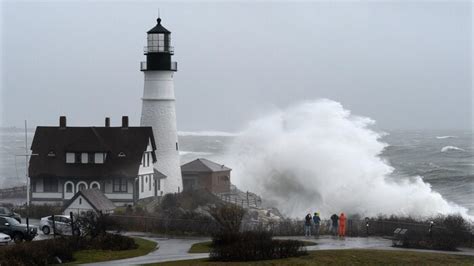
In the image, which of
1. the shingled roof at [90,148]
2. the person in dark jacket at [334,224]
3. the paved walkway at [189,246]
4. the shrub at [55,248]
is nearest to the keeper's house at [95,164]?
the shingled roof at [90,148]

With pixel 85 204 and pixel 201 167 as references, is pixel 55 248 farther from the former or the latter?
pixel 201 167

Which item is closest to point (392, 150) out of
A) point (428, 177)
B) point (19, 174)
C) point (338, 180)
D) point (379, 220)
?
point (428, 177)

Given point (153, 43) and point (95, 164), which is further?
point (153, 43)

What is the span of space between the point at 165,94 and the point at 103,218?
20.5 m

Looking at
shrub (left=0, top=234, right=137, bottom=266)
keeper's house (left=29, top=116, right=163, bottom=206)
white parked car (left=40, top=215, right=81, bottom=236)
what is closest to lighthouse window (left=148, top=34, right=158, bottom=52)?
keeper's house (left=29, top=116, right=163, bottom=206)

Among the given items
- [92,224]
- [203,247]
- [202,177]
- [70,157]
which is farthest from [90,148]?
[203,247]

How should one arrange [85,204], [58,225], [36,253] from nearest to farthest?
[36,253] → [58,225] → [85,204]

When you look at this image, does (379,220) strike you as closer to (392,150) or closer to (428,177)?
(428,177)

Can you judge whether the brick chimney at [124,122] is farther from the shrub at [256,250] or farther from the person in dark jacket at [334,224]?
the shrub at [256,250]

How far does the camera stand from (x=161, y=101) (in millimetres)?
55250

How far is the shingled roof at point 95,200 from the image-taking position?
152 ft

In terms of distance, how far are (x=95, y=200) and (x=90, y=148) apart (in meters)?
7.60

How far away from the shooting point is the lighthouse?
5488cm

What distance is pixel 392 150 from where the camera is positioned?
125000mm
